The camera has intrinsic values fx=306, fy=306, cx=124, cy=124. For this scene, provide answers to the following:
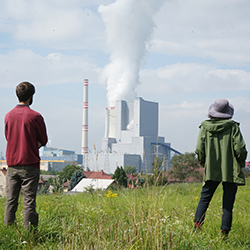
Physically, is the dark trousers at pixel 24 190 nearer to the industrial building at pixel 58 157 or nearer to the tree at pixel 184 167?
the tree at pixel 184 167

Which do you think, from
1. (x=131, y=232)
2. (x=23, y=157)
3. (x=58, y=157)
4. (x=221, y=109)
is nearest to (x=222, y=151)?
(x=221, y=109)

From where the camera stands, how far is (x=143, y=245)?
2.00m

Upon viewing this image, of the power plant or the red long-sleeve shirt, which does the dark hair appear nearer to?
the red long-sleeve shirt

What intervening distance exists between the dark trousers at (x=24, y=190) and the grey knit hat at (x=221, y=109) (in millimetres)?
1691

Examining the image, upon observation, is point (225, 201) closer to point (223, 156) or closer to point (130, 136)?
point (223, 156)

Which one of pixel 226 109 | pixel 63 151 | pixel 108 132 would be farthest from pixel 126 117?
pixel 226 109

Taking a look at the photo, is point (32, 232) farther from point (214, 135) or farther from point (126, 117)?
point (126, 117)

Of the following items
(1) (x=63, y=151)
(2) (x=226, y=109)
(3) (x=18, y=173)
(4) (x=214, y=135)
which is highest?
(2) (x=226, y=109)

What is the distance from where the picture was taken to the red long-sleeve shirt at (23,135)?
258 cm

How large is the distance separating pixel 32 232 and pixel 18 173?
501 millimetres

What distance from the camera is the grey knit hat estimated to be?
284cm

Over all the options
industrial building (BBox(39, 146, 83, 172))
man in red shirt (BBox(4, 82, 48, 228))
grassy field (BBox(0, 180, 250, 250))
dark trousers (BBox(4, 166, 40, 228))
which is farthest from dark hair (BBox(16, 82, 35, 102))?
industrial building (BBox(39, 146, 83, 172))

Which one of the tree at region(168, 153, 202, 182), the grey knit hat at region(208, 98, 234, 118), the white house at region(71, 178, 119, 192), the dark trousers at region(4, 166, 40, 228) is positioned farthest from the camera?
the tree at region(168, 153, 202, 182)

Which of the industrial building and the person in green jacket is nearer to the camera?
the person in green jacket
